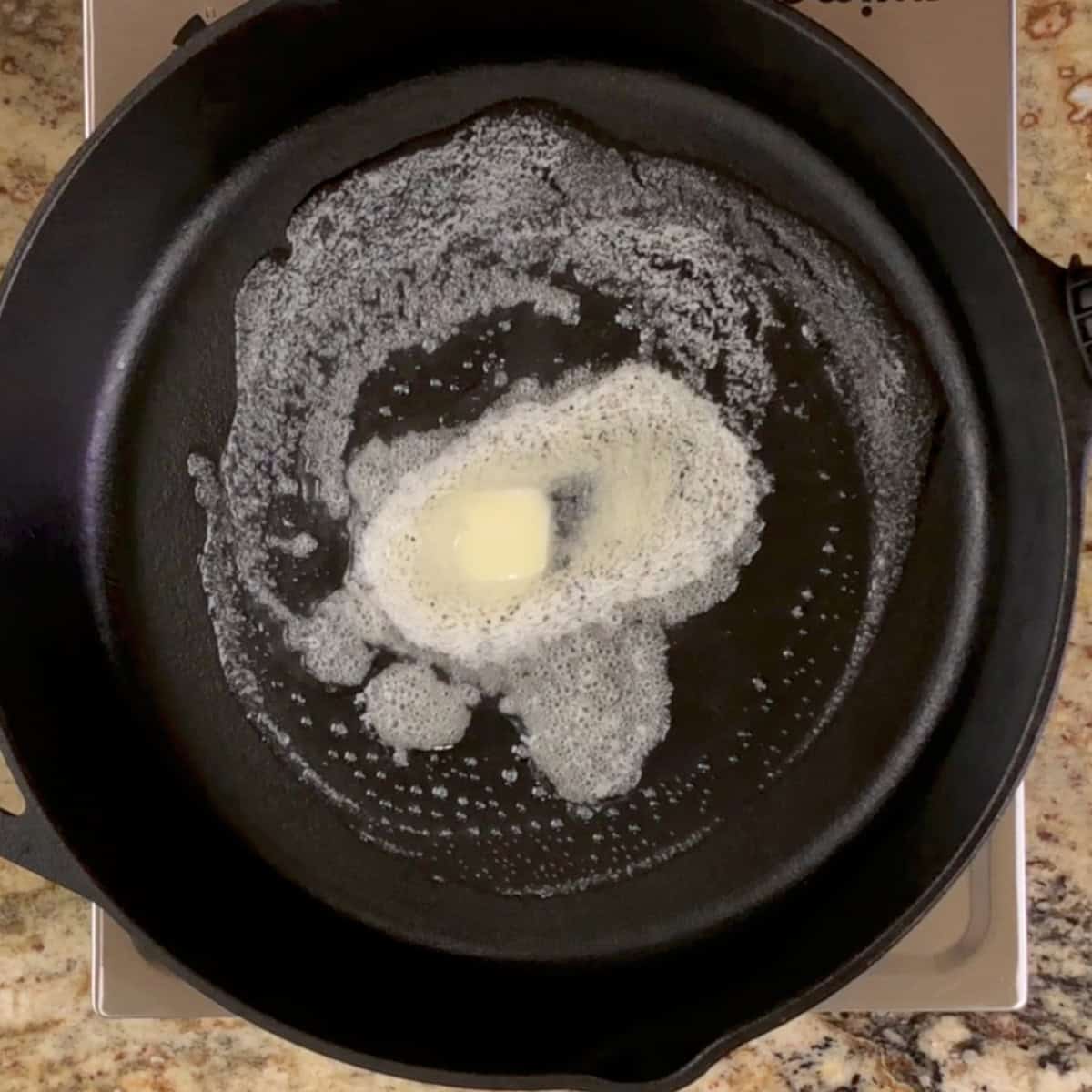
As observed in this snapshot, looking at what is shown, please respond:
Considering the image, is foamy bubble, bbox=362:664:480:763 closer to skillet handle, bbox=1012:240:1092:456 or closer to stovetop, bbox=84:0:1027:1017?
stovetop, bbox=84:0:1027:1017

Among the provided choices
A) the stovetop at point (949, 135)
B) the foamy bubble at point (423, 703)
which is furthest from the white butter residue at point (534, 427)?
the stovetop at point (949, 135)

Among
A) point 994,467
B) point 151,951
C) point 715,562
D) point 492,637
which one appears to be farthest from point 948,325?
point 151,951

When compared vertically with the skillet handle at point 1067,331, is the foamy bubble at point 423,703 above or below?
below

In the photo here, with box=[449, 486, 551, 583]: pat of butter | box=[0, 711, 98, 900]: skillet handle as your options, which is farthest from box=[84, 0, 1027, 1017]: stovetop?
box=[449, 486, 551, 583]: pat of butter

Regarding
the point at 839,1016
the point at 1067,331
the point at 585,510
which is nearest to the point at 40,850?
the point at 585,510

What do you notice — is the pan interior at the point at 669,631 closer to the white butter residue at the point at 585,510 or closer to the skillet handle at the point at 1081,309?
the white butter residue at the point at 585,510

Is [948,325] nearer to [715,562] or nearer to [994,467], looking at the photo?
[994,467]

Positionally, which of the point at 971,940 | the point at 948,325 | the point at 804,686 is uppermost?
the point at 948,325
